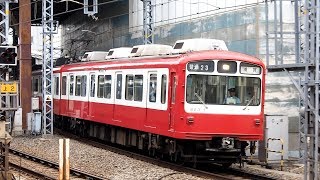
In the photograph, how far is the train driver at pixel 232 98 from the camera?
14.2m

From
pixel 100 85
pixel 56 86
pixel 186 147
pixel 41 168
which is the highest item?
pixel 100 85

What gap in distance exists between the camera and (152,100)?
51.1ft

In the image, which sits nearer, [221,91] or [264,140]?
[221,91]

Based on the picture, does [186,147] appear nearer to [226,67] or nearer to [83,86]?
[226,67]

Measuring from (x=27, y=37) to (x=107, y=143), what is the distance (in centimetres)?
672

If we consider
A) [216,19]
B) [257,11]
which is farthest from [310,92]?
[216,19]

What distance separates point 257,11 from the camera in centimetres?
2097

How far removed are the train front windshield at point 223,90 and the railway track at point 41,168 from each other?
121 inches

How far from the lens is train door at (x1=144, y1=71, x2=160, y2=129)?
50.4ft

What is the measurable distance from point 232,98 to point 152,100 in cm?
241

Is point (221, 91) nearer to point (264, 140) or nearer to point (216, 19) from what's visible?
point (264, 140)

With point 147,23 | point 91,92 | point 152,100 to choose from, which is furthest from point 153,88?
point 147,23

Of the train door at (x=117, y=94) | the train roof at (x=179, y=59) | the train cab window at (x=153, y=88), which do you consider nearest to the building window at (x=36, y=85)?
the train roof at (x=179, y=59)

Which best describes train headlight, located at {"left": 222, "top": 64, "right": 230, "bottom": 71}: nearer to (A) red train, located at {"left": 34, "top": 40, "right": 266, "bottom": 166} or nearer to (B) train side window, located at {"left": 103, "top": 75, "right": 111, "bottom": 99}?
(A) red train, located at {"left": 34, "top": 40, "right": 266, "bottom": 166}
